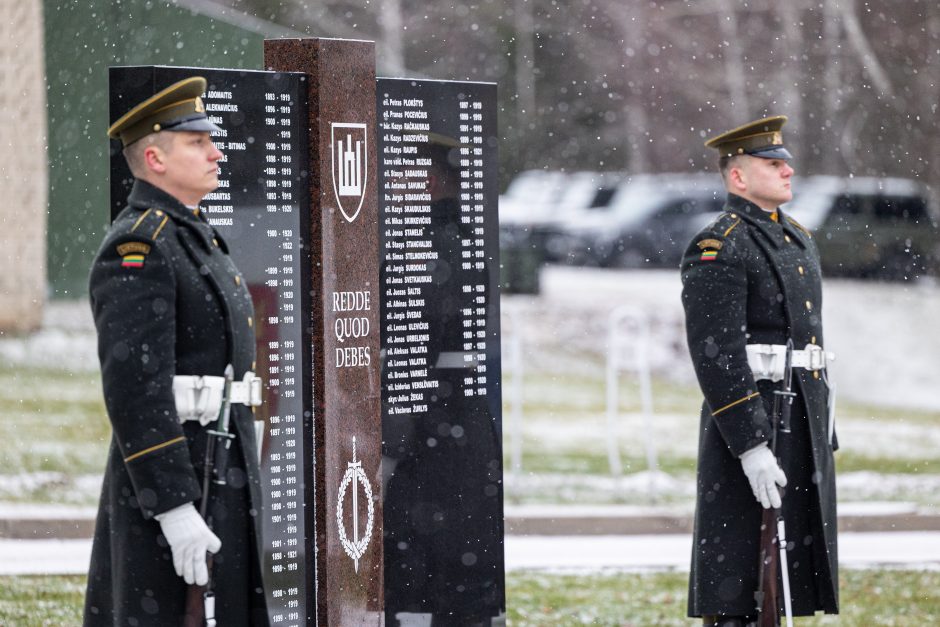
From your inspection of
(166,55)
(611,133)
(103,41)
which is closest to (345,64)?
(166,55)

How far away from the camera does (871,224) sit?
23109mm

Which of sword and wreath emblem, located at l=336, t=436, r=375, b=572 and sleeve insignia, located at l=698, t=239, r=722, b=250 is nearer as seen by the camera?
sword and wreath emblem, located at l=336, t=436, r=375, b=572

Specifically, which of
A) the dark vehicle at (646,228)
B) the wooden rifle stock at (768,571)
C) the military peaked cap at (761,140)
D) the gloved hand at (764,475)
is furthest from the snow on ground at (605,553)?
the dark vehicle at (646,228)

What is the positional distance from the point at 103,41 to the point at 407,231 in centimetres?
702

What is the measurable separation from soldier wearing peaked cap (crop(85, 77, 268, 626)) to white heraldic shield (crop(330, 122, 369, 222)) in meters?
0.64

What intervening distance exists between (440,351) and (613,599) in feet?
6.91

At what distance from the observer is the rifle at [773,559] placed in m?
5.34

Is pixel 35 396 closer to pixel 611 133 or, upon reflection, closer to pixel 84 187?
pixel 84 187

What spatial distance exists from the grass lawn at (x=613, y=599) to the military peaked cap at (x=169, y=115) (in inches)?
108

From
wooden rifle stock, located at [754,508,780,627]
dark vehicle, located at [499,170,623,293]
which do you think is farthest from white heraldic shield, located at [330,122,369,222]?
dark vehicle, located at [499,170,623,293]

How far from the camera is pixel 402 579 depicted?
213 inches

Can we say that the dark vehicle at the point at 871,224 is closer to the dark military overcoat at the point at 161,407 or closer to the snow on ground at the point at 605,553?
the snow on ground at the point at 605,553

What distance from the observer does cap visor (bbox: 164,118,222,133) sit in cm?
441

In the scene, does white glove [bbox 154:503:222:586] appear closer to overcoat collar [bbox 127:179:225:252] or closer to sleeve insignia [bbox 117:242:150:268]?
sleeve insignia [bbox 117:242:150:268]
